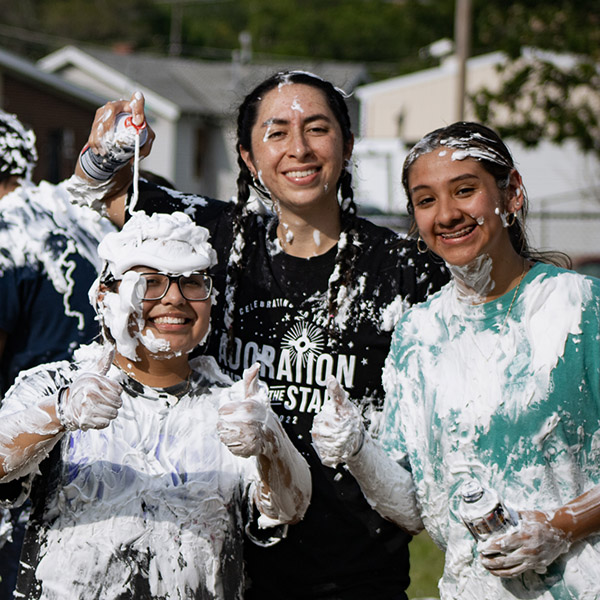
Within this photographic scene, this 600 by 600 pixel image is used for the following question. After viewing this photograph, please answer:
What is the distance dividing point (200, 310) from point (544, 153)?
25.2 metres

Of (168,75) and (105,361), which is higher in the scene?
(168,75)

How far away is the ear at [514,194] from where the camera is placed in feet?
8.36

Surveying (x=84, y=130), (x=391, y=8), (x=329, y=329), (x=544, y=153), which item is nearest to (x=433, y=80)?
(x=544, y=153)

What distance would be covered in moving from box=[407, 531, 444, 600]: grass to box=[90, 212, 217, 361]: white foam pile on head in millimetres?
2935

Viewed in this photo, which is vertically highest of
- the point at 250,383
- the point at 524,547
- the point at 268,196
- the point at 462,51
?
the point at 462,51

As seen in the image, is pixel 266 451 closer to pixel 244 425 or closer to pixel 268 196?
pixel 244 425

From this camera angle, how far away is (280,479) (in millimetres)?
2500

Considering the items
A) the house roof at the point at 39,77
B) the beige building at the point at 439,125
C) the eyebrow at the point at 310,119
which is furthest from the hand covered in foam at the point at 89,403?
the house roof at the point at 39,77

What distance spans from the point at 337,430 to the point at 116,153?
1269mm

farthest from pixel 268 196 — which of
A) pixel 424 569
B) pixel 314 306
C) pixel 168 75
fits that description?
pixel 168 75

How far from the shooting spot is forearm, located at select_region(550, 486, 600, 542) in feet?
7.35

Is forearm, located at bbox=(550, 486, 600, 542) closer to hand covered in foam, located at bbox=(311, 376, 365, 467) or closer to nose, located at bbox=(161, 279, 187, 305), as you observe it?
hand covered in foam, located at bbox=(311, 376, 365, 467)

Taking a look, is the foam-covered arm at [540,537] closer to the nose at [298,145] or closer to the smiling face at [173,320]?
the smiling face at [173,320]

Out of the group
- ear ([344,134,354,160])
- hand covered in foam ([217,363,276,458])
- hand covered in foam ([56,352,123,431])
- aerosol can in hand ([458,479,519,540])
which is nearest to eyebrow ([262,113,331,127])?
ear ([344,134,354,160])
